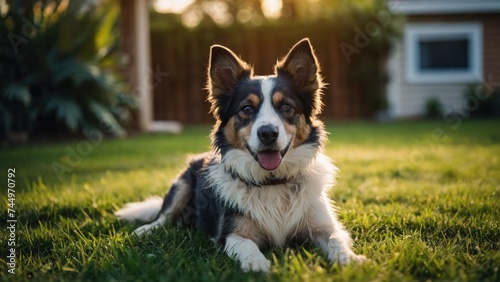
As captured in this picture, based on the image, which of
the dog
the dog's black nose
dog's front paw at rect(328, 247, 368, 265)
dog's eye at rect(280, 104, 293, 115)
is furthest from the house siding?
dog's front paw at rect(328, 247, 368, 265)

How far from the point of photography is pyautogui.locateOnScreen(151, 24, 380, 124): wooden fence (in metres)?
15.5

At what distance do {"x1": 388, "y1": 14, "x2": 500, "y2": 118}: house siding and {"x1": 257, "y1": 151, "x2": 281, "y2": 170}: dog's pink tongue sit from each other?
1435 centimetres

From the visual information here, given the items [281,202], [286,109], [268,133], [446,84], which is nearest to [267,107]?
[286,109]

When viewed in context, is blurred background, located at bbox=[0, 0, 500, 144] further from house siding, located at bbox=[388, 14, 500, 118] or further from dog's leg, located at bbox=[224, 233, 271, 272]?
dog's leg, located at bbox=[224, 233, 271, 272]

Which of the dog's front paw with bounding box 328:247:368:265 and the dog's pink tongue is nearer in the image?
the dog's front paw with bounding box 328:247:368:265

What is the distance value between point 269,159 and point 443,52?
16278 millimetres

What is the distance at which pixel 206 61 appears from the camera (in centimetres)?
1555

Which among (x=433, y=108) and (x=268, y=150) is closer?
(x=268, y=150)

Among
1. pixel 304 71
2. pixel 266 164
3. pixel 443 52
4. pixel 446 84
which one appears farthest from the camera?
pixel 443 52

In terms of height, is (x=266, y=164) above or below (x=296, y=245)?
above

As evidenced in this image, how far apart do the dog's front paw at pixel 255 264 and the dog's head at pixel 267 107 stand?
70 centimetres

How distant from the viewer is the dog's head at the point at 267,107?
10.2 feet

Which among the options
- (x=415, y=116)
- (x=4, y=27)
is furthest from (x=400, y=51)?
(x=4, y=27)

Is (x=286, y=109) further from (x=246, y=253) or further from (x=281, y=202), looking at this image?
(x=246, y=253)
